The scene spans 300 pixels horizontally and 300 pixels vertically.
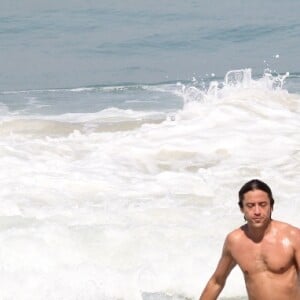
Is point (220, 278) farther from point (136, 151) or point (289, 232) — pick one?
point (136, 151)

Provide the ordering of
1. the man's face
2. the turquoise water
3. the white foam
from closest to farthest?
1. the man's face
2. the white foam
3. the turquoise water

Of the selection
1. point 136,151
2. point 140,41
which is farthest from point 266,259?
point 140,41

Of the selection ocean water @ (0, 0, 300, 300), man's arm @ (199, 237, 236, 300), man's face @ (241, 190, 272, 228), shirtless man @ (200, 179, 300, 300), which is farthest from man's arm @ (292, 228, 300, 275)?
ocean water @ (0, 0, 300, 300)

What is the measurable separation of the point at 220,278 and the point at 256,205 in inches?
20.1

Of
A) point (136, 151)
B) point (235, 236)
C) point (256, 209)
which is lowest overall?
point (136, 151)

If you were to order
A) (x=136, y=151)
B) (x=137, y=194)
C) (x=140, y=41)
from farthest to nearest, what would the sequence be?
1. (x=140, y=41)
2. (x=136, y=151)
3. (x=137, y=194)

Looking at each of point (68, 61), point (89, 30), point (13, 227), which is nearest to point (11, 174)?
point (13, 227)

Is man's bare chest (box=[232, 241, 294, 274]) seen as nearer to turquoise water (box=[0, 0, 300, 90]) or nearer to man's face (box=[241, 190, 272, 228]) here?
man's face (box=[241, 190, 272, 228])

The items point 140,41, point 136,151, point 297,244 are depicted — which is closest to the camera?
point 297,244

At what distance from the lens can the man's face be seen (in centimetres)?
506

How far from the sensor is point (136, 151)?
39.2ft

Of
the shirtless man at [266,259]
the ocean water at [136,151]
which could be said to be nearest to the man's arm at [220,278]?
the shirtless man at [266,259]

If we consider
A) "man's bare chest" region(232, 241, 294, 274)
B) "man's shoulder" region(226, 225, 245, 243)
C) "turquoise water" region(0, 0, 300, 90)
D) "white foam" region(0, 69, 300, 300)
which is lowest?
"white foam" region(0, 69, 300, 300)

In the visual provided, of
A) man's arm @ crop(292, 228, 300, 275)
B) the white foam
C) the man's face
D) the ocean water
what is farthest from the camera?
the ocean water
